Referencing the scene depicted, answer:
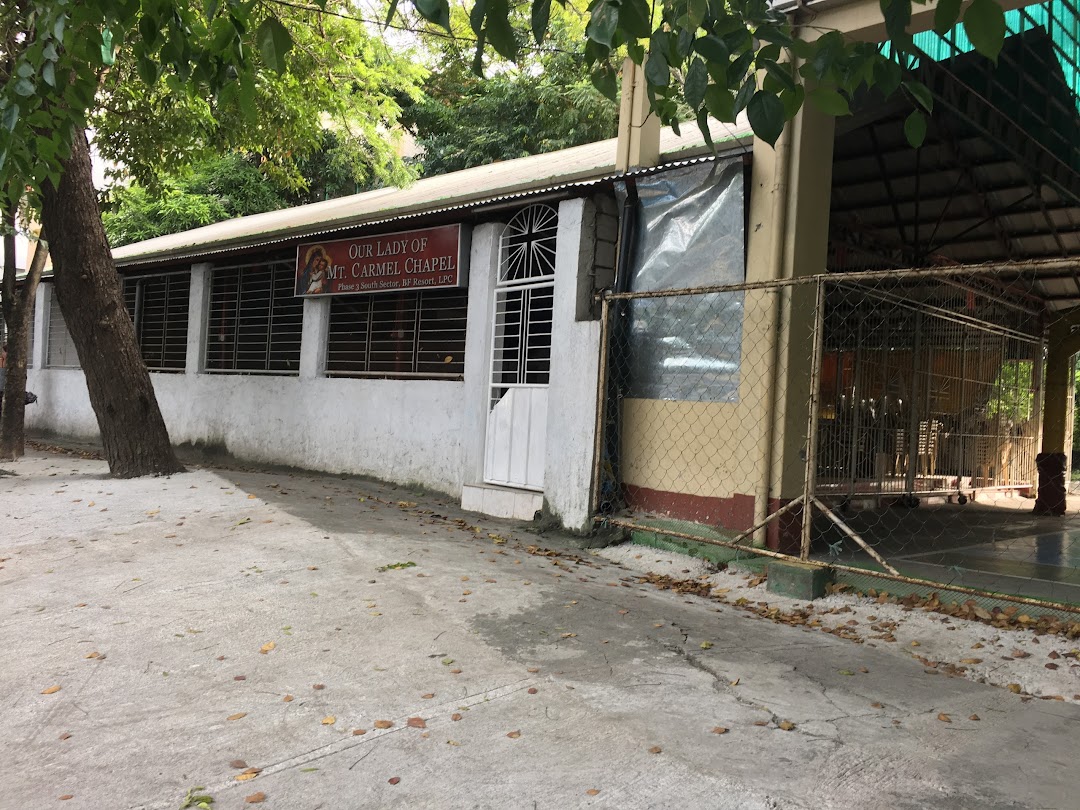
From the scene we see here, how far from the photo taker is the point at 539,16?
110 inches

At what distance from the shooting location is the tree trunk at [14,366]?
11.9m

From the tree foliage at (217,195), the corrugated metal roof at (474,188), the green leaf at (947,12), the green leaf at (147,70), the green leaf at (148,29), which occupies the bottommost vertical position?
the green leaf at (947,12)

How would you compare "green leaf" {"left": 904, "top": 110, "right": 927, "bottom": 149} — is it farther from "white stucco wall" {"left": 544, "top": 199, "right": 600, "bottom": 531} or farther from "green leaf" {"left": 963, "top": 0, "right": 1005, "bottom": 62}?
"white stucco wall" {"left": 544, "top": 199, "right": 600, "bottom": 531}

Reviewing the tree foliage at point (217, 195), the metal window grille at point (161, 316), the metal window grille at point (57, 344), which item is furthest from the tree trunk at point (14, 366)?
the tree foliage at point (217, 195)

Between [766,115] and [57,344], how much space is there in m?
17.3

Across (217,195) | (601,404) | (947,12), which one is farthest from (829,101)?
(217,195)

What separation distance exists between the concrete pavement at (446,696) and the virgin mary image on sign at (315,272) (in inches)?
192

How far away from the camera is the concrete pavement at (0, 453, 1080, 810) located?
3.14 metres

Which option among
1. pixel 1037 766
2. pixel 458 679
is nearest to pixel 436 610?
pixel 458 679

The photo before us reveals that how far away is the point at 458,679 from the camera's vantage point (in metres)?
4.22

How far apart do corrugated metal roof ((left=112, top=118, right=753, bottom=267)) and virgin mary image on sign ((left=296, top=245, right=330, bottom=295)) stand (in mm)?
315

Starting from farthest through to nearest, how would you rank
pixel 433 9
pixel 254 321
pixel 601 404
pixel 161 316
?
pixel 161 316 → pixel 254 321 → pixel 601 404 → pixel 433 9

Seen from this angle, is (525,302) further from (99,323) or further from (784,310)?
(99,323)

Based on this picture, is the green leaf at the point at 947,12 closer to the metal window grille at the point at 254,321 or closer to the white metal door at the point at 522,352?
the white metal door at the point at 522,352
